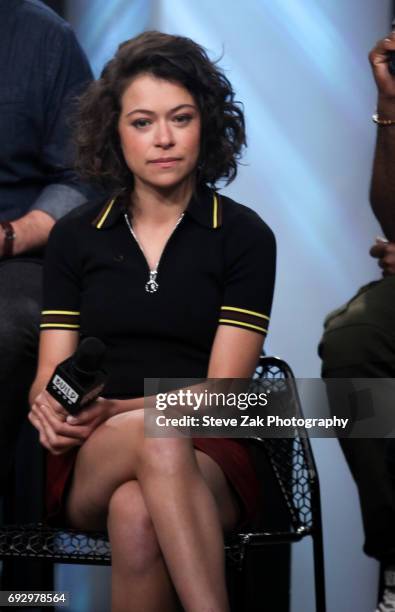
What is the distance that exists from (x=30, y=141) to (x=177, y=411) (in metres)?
0.91

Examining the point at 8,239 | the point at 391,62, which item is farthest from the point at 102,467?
the point at 391,62

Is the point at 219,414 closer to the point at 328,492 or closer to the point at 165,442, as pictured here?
the point at 165,442

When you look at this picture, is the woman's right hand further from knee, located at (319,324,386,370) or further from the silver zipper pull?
knee, located at (319,324,386,370)

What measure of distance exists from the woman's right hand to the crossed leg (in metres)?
0.07

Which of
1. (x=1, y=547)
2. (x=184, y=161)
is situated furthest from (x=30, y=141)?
(x=1, y=547)

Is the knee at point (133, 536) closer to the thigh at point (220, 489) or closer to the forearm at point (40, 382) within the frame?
the thigh at point (220, 489)

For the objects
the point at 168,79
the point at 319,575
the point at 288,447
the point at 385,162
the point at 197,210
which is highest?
the point at 168,79

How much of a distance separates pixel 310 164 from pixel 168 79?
2.46 ft

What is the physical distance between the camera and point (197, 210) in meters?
2.34

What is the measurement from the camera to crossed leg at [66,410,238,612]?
6.27ft

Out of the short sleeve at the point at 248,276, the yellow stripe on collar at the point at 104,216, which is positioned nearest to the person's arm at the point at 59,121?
the yellow stripe on collar at the point at 104,216

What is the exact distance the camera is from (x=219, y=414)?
2.23 meters

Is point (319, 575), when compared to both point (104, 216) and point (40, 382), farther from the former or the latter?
point (104, 216)

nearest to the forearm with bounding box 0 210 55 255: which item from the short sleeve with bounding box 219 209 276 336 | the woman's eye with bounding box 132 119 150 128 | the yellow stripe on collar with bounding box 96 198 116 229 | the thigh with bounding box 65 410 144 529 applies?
the yellow stripe on collar with bounding box 96 198 116 229
